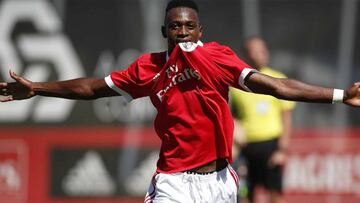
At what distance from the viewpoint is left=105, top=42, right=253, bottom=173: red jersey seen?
6031 mm

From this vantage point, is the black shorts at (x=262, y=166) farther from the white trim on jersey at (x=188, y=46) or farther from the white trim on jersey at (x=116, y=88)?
the white trim on jersey at (x=188, y=46)

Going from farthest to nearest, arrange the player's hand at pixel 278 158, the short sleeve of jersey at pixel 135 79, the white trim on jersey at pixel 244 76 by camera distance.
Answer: the player's hand at pixel 278 158
the short sleeve of jersey at pixel 135 79
the white trim on jersey at pixel 244 76

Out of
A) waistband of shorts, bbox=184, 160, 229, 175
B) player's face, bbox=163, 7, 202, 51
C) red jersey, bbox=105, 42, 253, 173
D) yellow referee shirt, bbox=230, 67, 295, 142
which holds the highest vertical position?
player's face, bbox=163, 7, 202, 51

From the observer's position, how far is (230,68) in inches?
237

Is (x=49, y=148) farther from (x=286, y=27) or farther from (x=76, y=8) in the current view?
(x=286, y=27)

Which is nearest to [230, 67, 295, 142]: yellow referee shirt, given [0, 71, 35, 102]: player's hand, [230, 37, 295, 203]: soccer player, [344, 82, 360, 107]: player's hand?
[230, 37, 295, 203]: soccer player

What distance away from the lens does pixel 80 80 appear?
21.3 ft

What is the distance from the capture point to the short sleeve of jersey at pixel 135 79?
6230 millimetres

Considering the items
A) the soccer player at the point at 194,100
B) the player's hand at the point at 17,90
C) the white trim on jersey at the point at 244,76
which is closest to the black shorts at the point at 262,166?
the soccer player at the point at 194,100

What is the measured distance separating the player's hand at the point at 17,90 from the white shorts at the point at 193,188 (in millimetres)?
1032

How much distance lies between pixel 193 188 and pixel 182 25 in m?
1.00

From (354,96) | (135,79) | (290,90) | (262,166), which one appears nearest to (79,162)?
(262,166)

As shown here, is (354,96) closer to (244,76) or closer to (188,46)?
(244,76)

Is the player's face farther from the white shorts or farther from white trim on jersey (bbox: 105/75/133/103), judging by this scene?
the white shorts
